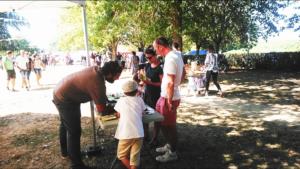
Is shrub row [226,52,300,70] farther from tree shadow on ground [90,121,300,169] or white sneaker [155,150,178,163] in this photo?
white sneaker [155,150,178,163]

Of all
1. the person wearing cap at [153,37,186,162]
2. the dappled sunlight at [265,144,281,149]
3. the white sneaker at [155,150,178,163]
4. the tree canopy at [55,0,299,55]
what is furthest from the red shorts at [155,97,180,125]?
the tree canopy at [55,0,299,55]

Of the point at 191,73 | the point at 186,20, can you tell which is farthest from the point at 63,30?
the point at 191,73

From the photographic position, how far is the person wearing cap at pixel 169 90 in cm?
508

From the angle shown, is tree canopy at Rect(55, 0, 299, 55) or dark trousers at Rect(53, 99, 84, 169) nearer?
dark trousers at Rect(53, 99, 84, 169)

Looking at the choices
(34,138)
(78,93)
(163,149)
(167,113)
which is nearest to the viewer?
(78,93)

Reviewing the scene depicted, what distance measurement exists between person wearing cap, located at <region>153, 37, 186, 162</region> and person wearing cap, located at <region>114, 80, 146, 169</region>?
69cm

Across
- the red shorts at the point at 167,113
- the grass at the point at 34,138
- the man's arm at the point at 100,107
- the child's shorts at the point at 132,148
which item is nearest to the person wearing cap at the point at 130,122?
the child's shorts at the point at 132,148

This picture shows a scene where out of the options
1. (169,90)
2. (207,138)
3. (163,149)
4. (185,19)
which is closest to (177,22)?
(185,19)

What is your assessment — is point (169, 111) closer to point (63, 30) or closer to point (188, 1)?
point (188, 1)

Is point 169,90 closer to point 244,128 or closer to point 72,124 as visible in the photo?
point 72,124

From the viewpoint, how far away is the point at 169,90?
5078mm

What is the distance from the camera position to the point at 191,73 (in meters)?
11.9

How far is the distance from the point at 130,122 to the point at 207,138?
109 inches

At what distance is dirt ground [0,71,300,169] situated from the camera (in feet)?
18.4
